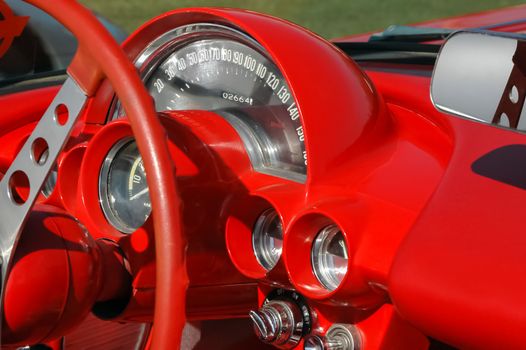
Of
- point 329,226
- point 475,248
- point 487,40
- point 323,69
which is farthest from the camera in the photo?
point 323,69

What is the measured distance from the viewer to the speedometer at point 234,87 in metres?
1.76

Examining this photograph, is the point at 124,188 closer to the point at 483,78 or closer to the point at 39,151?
the point at 39,151

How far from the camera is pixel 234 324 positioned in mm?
2193

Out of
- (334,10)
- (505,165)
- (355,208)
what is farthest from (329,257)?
(334,10)

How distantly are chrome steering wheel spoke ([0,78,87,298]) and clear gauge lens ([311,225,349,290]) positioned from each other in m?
0.47

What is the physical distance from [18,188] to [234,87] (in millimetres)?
544

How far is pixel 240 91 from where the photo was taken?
6.17ft

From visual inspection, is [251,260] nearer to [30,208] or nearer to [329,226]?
[329,226]

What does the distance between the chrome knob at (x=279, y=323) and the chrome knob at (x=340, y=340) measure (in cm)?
6

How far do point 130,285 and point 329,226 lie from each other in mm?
362

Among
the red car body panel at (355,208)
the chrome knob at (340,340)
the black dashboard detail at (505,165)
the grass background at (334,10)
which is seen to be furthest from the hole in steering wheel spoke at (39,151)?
the grass background at (334,10)

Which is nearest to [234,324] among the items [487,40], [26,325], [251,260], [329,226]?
[251,260]

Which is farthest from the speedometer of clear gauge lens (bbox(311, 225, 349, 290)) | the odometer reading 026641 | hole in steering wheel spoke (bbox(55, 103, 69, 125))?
hole in steering wheel spoke (bbox(55, 103, 69, 125))

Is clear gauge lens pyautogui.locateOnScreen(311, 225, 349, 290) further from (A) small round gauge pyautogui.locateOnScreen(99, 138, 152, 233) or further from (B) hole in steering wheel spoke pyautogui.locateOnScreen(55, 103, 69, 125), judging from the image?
(B) hole in steering wheel spoke pyautogui.locateOnScreen(55, 103, 69, 125)
